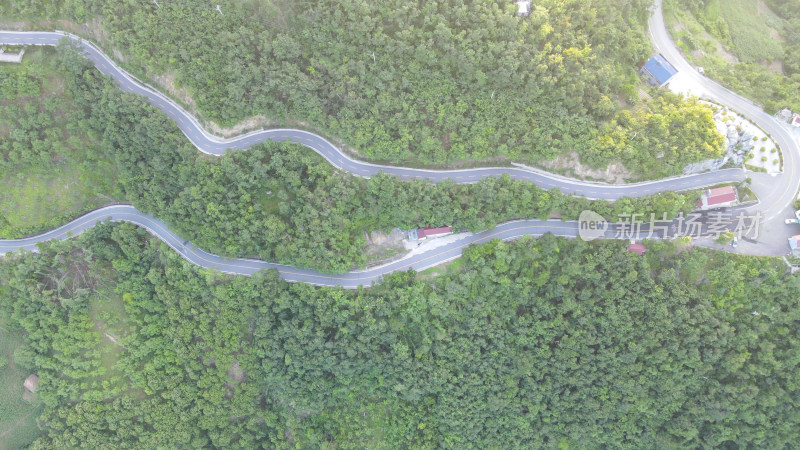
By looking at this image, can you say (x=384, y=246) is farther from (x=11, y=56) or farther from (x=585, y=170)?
(x=11, y=56)

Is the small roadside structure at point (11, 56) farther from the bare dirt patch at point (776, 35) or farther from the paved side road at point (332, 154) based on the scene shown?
the bare dirt patch at point (776, 35)

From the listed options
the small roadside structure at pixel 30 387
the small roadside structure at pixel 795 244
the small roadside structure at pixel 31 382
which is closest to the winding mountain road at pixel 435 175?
the small roadside structure at pixel 795 244

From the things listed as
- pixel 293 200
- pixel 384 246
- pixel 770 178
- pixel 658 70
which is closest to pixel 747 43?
pixel 658 70

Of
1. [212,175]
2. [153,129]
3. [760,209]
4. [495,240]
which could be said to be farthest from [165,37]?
[760,209]

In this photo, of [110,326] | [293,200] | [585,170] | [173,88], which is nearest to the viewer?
[585,170]

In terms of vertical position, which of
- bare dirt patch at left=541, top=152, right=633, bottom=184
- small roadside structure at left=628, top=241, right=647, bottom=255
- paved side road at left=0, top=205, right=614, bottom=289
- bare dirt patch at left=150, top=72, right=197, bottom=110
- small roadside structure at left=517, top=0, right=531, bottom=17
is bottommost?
paved side road at left=0, top=205, right=614, bottom=289

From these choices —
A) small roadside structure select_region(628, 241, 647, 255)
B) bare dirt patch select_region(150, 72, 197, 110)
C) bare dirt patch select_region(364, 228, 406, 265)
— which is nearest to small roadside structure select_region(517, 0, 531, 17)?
bare dirt patch select_region(364, 228, 406, 265)

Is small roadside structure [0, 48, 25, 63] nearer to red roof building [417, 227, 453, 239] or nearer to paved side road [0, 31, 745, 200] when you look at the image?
paved side road [0, 31, 745, 200]
